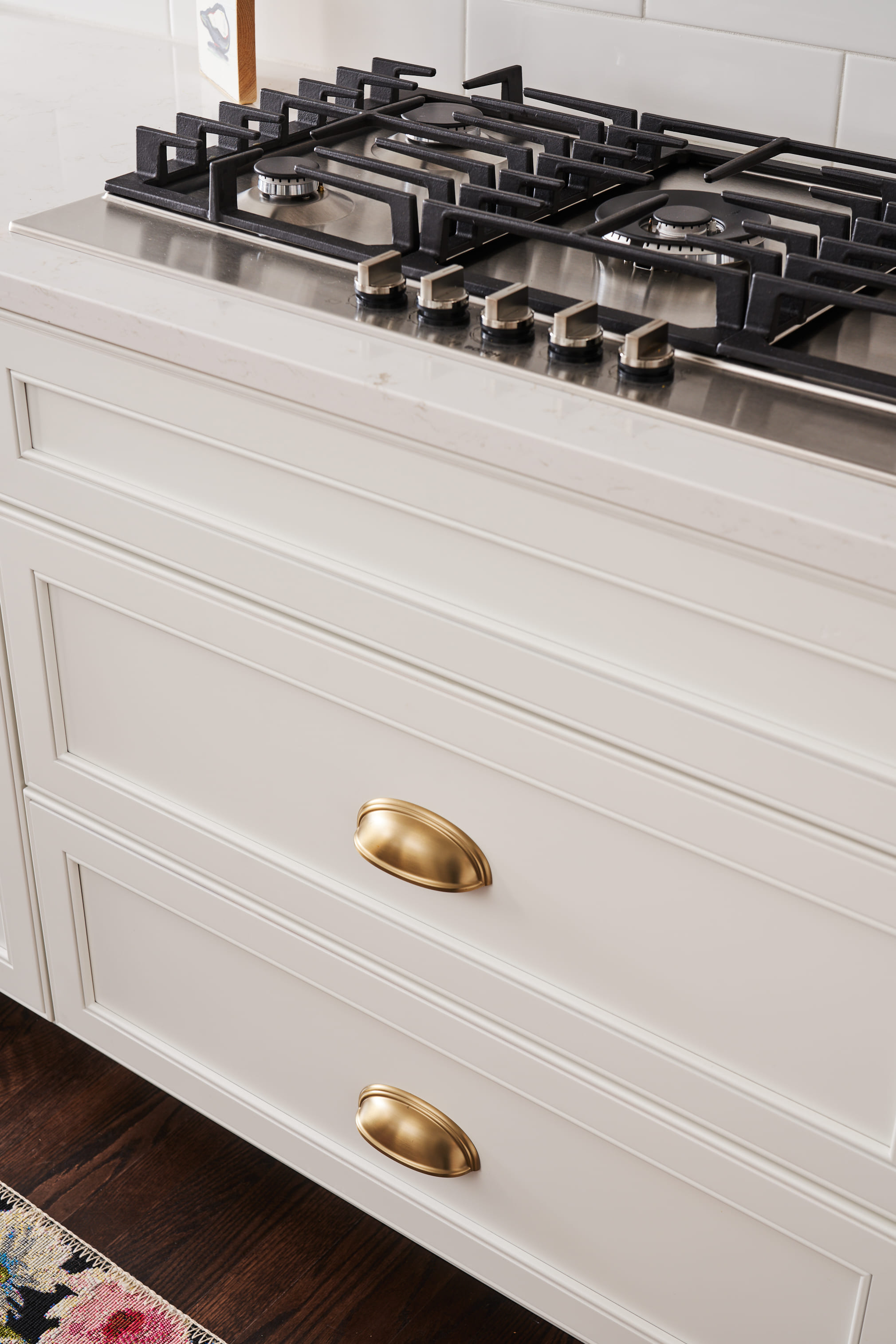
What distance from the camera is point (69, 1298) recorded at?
3.82 ft

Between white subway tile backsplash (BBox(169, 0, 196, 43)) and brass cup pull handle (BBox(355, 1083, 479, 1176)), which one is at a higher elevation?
white subway tile backsplash (BBox(169, 0, 196, 43))

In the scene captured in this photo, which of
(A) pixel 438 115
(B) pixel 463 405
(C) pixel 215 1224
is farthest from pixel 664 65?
(C) pixel 215 1224

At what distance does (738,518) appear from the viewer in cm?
65

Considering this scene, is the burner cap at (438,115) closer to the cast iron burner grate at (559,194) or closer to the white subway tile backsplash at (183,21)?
the cast iron burner grate at (559,194)

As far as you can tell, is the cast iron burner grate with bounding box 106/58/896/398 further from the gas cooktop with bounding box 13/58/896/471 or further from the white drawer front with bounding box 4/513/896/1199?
the white drawer front with bounding box 4/513/896/1199

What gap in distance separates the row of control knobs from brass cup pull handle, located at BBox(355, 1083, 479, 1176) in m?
0.60

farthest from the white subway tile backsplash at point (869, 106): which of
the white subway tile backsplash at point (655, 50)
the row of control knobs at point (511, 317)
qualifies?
the row of control knobs at point (511, 317)

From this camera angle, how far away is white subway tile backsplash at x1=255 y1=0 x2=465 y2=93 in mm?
1315

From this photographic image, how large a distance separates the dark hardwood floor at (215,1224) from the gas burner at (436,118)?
997mm

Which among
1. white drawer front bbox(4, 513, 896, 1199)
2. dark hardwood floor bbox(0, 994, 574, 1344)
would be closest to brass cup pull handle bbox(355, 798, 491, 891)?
white drawer front bbox(4, 513, 896, 1199)

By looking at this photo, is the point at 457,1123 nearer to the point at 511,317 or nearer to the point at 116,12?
the point at 511,317

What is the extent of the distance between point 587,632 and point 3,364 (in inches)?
19.9

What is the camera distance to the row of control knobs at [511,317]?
733 mm

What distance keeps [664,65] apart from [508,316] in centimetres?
59
